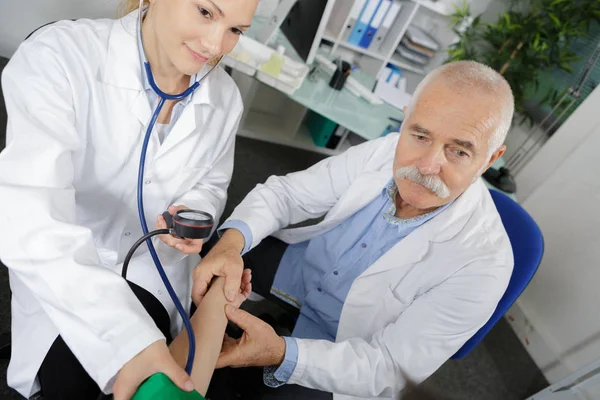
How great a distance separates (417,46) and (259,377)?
8.29 ft

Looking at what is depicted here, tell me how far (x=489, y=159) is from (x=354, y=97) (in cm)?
122

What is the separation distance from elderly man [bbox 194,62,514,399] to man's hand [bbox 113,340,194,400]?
26 centimetres

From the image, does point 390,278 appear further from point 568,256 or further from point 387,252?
point 568,256

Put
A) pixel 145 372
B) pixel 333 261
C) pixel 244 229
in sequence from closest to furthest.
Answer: pixel 145 372, pixel 244 229, pixel 333 261

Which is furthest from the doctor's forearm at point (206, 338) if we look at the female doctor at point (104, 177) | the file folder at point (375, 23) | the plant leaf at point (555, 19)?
the plant leaf at point (555, 19)

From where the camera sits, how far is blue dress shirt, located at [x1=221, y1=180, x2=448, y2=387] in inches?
Answer: 44.7

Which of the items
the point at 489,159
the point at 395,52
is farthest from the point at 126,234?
the point at 395,52

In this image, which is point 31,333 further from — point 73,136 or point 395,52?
point 395,52

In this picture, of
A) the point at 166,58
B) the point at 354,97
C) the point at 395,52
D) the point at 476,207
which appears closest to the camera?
the point at 166,58

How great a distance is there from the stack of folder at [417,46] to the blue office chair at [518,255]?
75.2 inches

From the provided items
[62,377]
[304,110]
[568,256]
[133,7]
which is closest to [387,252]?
[62,377]

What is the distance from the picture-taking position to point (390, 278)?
3.60 feet

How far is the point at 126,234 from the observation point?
0.97 meters

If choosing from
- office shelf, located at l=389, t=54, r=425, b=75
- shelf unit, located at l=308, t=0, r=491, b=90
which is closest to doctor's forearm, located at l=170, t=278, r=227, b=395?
shelf unit, located at l=308, t=0, r=491, b=90
